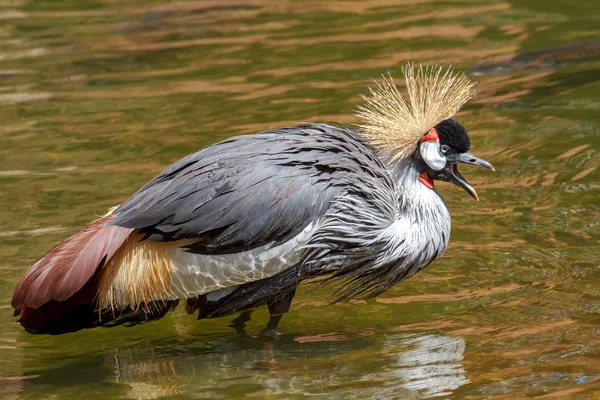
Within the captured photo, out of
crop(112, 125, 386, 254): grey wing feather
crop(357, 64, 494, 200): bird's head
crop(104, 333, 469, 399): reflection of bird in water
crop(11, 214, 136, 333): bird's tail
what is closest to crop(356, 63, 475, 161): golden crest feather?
crop(357, 64, 494, 200): bird's head

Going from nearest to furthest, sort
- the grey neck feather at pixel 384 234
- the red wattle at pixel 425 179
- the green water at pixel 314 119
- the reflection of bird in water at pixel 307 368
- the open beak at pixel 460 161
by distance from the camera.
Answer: the reflection of bird in water at pixel 307 368 < the green water at pixel 314 119 < the grey neck feather at pixel 384 234 < the open beak at pixel 460 161 < the red wattle at pixel 425 179

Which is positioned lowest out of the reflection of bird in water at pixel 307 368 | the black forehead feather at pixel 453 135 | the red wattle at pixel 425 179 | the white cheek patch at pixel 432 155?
the reflection of bird in water at pixel 307 368

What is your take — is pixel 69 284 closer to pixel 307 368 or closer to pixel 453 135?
pixel 307 368

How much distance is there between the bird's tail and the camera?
5.14 metres

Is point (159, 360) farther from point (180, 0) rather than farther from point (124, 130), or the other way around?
point (180, 0)

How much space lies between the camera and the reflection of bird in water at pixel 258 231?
515cm

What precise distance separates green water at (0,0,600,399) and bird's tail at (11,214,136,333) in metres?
0.21

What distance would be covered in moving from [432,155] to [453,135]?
0.15 m

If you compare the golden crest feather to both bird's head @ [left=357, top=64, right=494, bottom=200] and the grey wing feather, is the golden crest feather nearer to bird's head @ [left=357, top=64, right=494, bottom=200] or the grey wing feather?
bird's head @ [left=357, top=64, right=494, bottom=200]

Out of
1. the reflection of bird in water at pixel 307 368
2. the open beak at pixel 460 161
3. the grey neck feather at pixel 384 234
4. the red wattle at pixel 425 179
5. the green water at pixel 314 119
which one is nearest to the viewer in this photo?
the reflection of bird in water at pixel 307 368

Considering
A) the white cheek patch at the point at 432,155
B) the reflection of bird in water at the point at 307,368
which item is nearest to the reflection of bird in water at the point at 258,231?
the white cheek patch at the point at 432,155

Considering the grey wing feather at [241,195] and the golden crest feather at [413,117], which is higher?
the golden crest feather at [413,117]

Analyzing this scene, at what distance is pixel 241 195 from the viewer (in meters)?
5.15

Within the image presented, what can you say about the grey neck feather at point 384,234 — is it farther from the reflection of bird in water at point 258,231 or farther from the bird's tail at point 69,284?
the bird's tail at point 69,284
